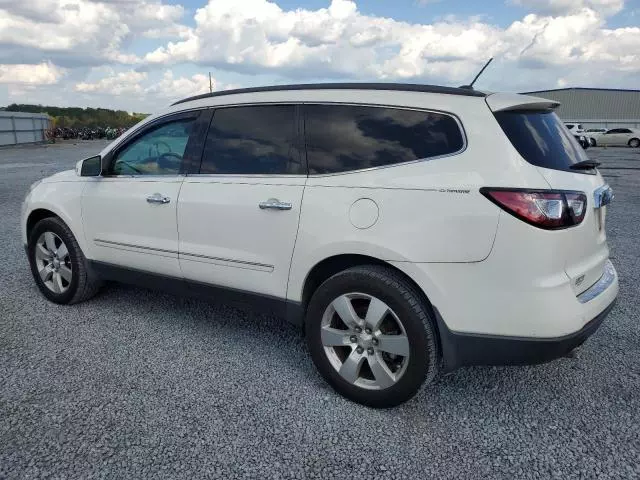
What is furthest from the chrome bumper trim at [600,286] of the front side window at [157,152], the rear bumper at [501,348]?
the front side window at [157,152]

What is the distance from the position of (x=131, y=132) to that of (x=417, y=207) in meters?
2.47

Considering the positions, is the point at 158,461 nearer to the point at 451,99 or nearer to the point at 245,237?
the point at 245,237

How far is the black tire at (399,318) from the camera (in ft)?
8.87

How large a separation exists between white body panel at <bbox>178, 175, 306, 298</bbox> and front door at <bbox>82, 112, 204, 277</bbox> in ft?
0.52

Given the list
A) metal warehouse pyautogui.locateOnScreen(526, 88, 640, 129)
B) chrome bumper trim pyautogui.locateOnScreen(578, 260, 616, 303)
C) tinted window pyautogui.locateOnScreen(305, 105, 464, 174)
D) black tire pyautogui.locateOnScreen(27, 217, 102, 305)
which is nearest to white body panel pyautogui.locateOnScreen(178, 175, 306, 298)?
tinted window pyautogui.locateOnScreen(305, 105, 464, 174)

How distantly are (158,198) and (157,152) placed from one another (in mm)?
431

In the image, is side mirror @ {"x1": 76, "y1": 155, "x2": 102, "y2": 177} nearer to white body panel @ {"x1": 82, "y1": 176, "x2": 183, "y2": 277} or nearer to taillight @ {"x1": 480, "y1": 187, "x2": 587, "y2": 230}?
white body panel @ {"x1": 82, "y1": 176, "x2": 183, "y2": 277}

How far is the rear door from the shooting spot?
102 inches

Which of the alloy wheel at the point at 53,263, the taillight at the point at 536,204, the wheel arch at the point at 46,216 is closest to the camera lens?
the taillight at the point at 536,204

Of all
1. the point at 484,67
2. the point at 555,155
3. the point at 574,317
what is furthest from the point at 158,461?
the point at 484,67

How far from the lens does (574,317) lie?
2574 millimetres

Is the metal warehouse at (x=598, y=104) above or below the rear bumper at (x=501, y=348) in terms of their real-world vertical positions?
above

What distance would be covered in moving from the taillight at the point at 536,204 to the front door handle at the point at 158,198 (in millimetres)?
2159

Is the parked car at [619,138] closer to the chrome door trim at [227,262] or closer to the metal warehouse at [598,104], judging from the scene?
the metal warehouse at [598,104]
